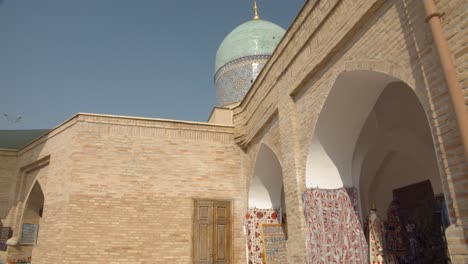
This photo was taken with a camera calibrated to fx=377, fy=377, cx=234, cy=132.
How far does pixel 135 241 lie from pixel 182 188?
126 cm

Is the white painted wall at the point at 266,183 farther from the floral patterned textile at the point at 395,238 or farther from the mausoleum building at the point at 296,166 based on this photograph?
the floral patterned textile at the point at 395,238

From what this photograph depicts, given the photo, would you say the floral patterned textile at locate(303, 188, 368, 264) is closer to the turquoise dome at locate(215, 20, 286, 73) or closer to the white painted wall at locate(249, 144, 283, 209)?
the white painted wall at locate(249, 144, 283, 209)

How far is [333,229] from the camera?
4.47 metres

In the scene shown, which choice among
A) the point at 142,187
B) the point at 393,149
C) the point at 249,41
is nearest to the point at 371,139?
the point at 393,149

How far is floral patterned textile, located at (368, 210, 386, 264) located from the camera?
4.38 m

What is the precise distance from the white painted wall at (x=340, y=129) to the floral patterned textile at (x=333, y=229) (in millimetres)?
200

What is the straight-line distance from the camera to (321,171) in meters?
4.82

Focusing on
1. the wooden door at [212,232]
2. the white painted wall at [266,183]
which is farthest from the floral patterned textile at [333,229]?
the wooden door at [212,232]

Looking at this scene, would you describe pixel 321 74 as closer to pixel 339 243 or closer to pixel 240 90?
pixel 339 243

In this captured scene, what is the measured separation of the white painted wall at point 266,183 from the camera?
6.80m

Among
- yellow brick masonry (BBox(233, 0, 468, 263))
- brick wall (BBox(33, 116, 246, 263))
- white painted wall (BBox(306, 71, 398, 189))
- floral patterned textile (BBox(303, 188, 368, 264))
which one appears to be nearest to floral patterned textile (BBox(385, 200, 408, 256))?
floral patterned textile (BBox(303, 188, 368, 264))

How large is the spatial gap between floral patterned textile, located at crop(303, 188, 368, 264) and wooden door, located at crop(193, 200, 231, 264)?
2896 millimetres

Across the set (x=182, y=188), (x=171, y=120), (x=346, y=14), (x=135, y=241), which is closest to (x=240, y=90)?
(x=171, y=120)

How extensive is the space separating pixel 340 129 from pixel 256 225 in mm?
3038
